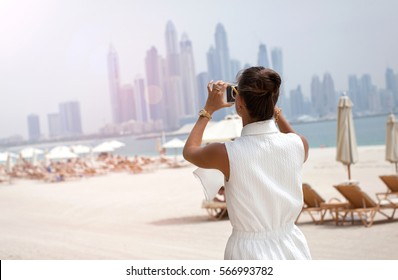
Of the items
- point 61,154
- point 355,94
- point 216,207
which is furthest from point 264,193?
point 61,154

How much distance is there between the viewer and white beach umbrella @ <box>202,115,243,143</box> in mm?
Answer: 8305

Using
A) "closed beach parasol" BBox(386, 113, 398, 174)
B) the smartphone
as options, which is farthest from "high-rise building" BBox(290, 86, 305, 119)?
the smartphone

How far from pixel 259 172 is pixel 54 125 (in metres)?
8.23

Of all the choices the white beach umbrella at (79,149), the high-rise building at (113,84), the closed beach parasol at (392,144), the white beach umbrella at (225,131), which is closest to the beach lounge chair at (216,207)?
the white beach umbrella at (225,131)

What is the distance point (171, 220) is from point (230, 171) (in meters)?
6.65

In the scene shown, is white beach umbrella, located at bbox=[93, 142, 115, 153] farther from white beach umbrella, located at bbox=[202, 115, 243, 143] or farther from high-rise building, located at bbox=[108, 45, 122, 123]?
white beach umbrella, located at bbox=[202, 115, 243, 143]

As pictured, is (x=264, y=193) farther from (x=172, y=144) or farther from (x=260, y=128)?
(x=172, y=144)

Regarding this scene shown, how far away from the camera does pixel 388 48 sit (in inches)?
253

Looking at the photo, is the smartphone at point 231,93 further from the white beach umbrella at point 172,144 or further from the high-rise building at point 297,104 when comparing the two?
the white beach umbrella at point 172,144

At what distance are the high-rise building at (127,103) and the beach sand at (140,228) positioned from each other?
4.96ft

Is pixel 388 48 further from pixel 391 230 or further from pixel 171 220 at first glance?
pixel 171 220

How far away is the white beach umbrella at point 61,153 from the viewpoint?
2186cm
